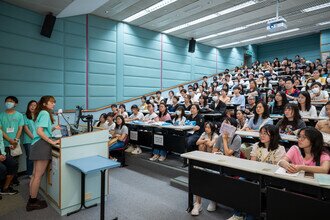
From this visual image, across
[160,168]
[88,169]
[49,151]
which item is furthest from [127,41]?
[88,169]

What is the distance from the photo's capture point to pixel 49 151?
2.81m

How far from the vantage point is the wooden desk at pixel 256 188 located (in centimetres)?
176

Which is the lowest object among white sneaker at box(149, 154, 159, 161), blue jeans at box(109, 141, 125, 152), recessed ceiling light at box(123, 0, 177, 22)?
white sneaker at box(149, 154, 159, 161)

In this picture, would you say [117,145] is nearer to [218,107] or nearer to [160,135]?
[160,135]

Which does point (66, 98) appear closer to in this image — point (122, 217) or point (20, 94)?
point (20, 94)

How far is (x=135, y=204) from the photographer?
2.96 m

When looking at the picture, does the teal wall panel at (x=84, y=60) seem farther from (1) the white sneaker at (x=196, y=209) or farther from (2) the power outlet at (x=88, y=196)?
(1) the white sneaker at (x=196, y=209)

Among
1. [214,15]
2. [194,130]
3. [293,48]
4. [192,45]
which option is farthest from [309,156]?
[293,48]

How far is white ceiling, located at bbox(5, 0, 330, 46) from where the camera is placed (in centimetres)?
627

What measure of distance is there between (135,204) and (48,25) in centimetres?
525

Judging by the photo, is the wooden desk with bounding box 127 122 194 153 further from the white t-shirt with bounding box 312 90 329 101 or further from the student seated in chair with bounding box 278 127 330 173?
the white t-shirt with bounding box 312 90 329 101

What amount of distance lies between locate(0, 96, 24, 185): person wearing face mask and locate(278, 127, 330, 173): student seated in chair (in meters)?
3.74

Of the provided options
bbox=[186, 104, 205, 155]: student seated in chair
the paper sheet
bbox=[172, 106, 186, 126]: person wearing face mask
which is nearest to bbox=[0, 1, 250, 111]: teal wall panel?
bbox=[172, 106, 186, 126]: person wearing face mask

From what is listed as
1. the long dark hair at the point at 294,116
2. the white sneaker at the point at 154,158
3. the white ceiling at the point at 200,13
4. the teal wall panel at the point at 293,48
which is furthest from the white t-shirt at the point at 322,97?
the teal wall panel at the point at 293,48
